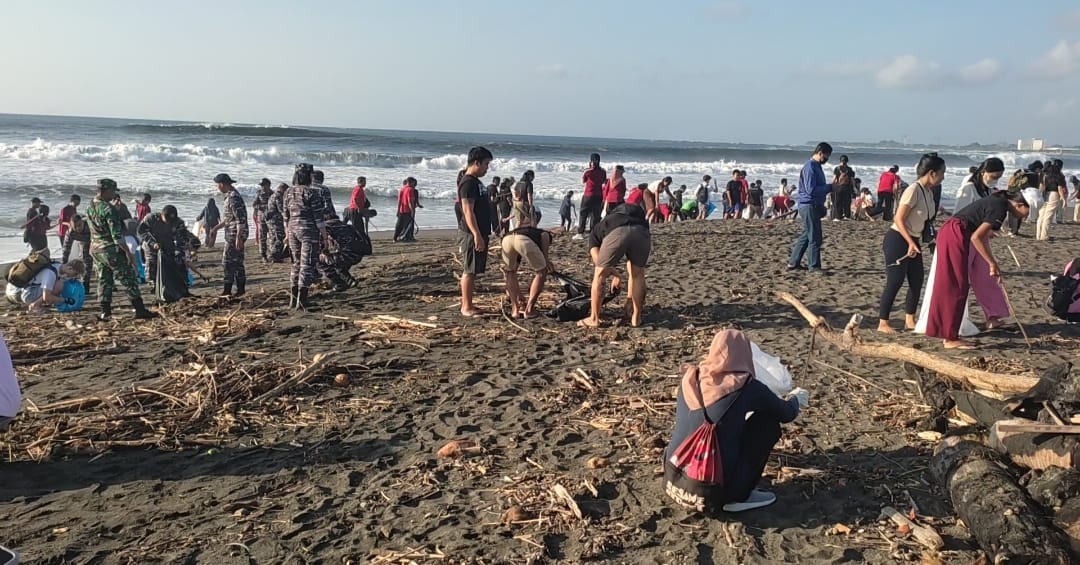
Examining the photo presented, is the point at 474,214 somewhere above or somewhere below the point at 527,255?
above

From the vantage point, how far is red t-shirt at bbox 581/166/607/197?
518 inches

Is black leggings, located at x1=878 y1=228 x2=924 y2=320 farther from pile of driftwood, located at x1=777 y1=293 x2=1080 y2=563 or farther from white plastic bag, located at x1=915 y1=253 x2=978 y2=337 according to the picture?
pile of driftwood, located at x1=777 y1=293 x2=1080 y2=563

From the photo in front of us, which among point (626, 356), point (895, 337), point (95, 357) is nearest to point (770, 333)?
point (895, 337)

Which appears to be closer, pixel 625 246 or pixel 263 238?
pixel 625 246

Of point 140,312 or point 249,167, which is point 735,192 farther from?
point 249,167

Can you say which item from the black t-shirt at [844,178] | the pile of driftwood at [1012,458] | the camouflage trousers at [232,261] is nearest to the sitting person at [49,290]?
the camouflage trousers at [232,261]

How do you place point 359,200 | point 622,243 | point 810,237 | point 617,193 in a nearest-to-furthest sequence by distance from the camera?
point 622,243
point 810,237
point 617,193
point 359,200

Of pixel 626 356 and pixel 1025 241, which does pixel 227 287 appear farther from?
A: pixel 1025 241

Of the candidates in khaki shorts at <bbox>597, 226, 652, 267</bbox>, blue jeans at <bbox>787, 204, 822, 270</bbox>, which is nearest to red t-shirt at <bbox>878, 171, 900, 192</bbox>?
blue jeans at <bbox>787, 204, 822, 270</bbox>

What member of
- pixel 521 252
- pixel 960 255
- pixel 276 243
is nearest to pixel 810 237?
pixel 960 255

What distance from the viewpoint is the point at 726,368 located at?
10.9 feet

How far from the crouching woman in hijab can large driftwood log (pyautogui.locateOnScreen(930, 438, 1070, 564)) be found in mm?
883

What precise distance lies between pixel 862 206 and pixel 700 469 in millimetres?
18647

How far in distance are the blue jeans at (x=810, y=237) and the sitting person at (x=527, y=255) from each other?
427cm
